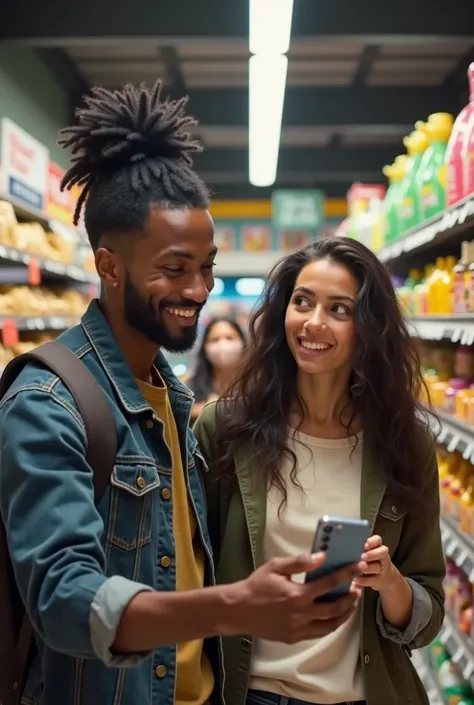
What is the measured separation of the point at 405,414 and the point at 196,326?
0.67m

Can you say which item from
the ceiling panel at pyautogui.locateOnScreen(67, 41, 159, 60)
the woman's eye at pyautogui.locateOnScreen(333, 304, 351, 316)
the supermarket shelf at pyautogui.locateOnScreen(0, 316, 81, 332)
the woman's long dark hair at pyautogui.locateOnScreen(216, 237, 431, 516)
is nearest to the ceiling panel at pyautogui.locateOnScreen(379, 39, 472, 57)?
the ceiling panel at pyautogui.locateOnScreen(67, 41, 159, 60)

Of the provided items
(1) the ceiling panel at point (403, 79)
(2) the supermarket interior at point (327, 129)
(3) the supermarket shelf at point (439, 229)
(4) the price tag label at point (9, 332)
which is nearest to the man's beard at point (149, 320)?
(2) the supermarket interior at point (327, 129)

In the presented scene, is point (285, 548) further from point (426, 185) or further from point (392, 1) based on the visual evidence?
point (392, 1)

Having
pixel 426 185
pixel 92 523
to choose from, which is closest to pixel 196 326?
pixel 92 523

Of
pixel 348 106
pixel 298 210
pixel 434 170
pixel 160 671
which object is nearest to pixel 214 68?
pixel 348 106

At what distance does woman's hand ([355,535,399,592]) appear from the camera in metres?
1.38

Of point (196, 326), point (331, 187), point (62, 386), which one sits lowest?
point (62, 386)

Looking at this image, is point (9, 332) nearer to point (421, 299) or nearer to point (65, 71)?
point (421, 299)

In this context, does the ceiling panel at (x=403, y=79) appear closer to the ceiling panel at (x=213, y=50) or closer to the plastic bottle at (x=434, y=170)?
the ceiling panel at (x=213, y=50)

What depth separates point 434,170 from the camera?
12.1 feet

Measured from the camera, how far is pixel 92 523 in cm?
106

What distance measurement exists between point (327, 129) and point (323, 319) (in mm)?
6467

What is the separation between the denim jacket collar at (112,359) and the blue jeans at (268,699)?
2.41 ft

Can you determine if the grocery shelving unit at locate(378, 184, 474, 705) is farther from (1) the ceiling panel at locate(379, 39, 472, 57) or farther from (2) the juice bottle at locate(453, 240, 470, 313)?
(1) the ceiling panel at locate(379, 39, 472, 57)
